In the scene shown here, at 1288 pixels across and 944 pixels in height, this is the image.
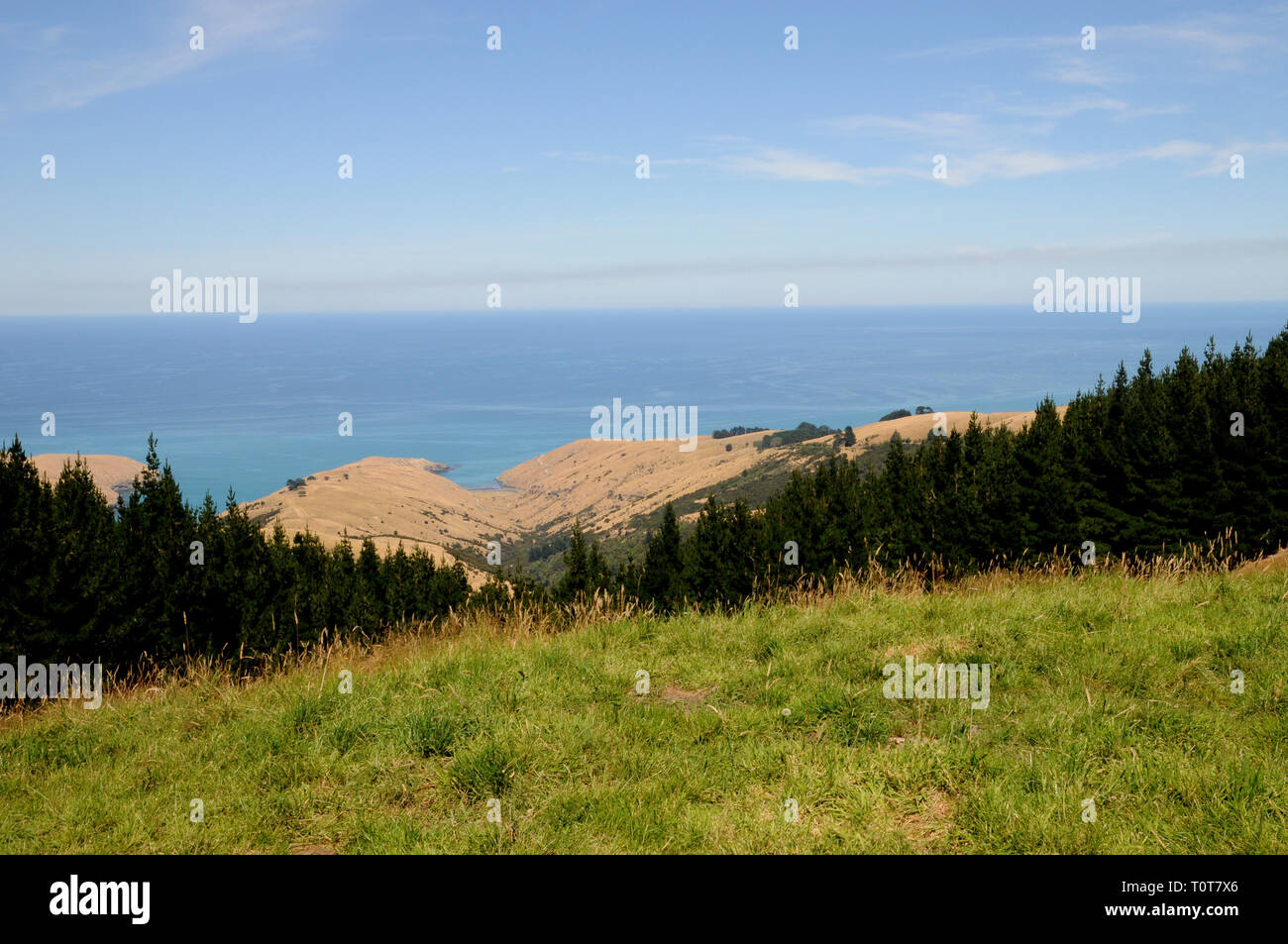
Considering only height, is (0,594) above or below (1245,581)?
below

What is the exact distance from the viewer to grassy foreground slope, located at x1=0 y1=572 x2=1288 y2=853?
4.53 m

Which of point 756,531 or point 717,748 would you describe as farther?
point 756,531

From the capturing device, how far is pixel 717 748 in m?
5.56

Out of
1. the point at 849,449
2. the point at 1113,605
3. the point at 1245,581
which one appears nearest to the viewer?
the point at 1113,605

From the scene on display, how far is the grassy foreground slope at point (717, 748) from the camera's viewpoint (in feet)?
14.9

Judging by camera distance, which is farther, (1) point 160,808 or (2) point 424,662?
(2) point 424,662

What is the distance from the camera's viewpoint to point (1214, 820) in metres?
4.36

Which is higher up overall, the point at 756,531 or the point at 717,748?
the point at 717,748

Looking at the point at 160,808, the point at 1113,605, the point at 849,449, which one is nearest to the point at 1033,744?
the point at 1113,605

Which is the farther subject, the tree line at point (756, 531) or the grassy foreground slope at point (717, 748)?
the tree line at point (756, 531)

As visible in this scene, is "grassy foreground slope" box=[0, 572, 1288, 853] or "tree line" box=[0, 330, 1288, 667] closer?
"grassy foreground slope" box=[0, 572, 1288, 853]

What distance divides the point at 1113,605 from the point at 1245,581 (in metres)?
2.33
